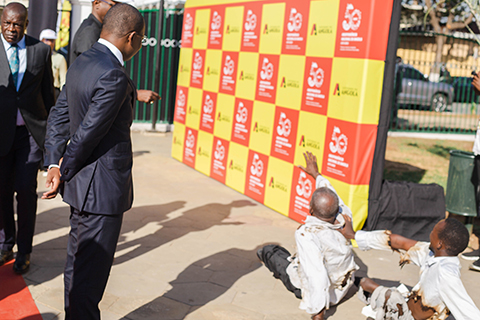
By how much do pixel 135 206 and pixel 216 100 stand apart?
2471 mm

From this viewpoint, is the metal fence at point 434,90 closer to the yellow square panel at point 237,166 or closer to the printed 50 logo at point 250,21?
the printed 50 logo at point 250,21

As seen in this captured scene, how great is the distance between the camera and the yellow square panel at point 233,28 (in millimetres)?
7854

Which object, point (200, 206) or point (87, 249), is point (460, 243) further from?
point (200, 206)

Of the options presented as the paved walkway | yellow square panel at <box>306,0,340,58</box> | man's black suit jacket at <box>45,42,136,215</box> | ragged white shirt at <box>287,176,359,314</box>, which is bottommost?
the paved walkway

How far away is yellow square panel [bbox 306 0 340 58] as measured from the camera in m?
5.92

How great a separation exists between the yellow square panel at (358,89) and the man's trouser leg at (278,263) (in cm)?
168

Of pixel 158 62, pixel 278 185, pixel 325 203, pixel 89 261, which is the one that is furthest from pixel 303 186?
pixel 158 62

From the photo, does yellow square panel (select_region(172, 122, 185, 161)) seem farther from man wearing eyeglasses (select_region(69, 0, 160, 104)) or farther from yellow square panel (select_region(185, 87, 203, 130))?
man wearing eyeglasses (select_region(69, 0, 160, 104))

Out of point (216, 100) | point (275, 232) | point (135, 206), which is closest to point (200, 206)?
point (135, 206)

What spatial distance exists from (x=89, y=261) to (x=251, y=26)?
521 centimetres

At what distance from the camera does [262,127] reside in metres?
7.23

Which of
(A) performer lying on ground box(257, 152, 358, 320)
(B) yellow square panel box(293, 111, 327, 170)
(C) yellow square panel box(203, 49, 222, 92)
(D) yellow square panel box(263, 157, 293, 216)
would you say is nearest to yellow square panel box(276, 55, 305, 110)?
(B) yellow square panel box(293, 111, 327, 170)

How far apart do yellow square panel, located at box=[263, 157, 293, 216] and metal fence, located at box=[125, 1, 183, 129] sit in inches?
236

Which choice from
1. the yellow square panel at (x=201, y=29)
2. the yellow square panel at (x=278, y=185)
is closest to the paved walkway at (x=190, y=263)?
the yellow square panel at (x=278, y=185)
